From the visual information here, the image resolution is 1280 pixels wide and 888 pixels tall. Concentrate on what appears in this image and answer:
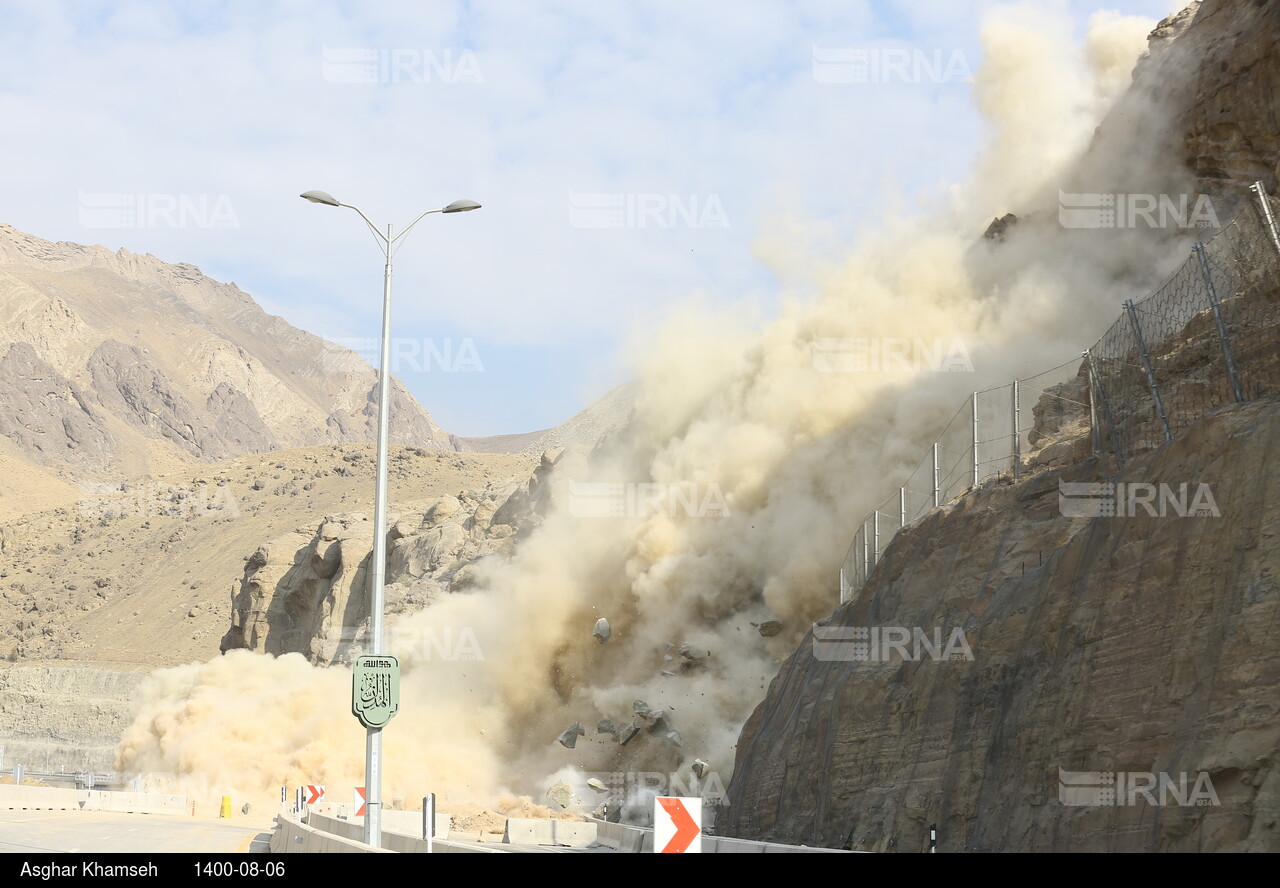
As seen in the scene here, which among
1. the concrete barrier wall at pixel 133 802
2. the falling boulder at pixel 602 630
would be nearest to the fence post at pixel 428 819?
the concrete barrier wall at pixel 133 802

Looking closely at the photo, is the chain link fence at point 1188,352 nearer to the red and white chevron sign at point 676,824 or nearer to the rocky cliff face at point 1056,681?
the rocky cliff face at point 1056,681

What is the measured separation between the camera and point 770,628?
168 feet

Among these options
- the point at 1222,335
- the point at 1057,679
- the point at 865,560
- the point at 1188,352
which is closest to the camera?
the point at 1222,335

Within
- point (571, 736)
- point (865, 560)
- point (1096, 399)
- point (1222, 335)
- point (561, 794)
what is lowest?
point (561, 794)

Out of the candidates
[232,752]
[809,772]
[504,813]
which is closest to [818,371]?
[504,813]

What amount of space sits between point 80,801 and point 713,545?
25.1 meters

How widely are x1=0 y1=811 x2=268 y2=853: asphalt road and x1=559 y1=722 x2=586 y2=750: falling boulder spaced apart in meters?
15.1

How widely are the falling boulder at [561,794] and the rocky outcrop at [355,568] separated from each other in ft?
74.8

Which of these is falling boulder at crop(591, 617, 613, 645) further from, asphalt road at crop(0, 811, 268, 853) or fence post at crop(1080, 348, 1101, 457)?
fence post at crop(1080, 348, 1101, 457)

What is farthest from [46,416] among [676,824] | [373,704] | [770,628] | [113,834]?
[676,824]

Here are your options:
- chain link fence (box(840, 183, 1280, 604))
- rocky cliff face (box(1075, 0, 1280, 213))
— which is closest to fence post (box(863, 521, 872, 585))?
chain link fence (box(840, 183, 1280, 604))

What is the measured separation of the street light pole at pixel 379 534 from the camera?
56.9 ft

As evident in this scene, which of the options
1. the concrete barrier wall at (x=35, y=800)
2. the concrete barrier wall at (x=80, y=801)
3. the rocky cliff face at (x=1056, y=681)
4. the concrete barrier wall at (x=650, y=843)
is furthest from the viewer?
the concrete barrier wall at (x=80, y=801)

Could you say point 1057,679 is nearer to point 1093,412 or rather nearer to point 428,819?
point 1093,412
